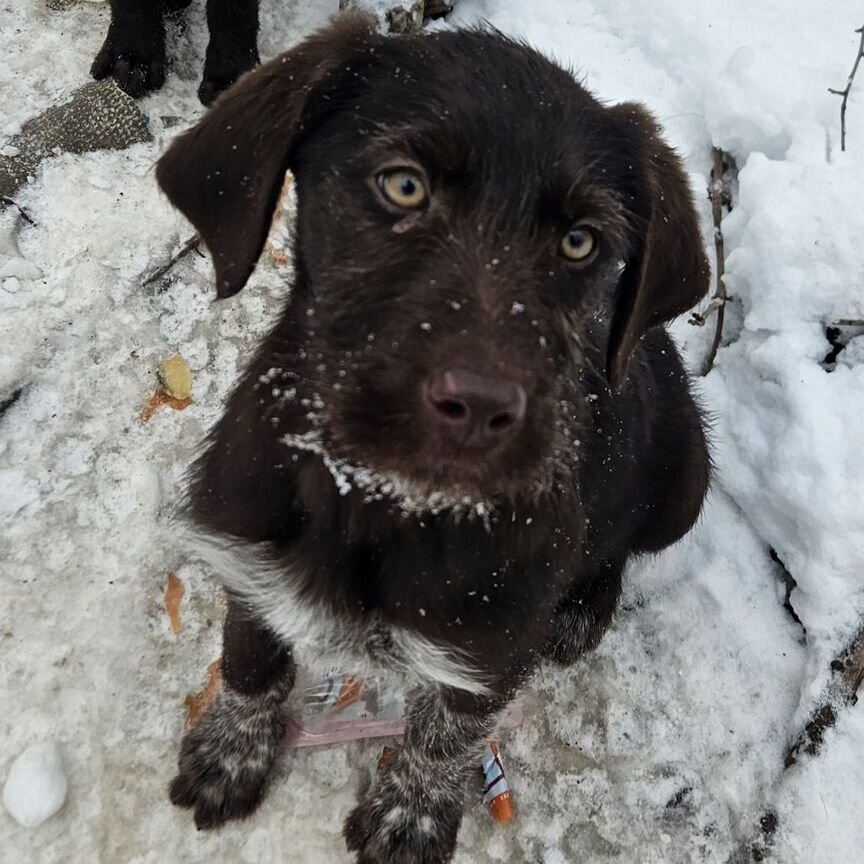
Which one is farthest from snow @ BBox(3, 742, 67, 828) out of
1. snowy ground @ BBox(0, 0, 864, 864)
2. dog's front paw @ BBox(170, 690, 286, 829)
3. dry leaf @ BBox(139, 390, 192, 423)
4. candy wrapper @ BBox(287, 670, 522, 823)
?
dry leaf @ BBox(139, 390, 192, 423)

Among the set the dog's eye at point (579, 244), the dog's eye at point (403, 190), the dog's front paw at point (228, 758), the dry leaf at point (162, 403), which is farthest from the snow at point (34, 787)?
the dog's eye at point (579, 244)

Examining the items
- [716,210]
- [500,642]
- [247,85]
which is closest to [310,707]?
[500,642]

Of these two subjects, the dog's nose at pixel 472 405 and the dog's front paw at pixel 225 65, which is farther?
the dog's front paw at pixel 225 65

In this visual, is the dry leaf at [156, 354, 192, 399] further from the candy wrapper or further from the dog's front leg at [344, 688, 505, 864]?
the dog's front leg at [344, 688, 505, 864]

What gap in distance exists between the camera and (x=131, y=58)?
4324 millimetres

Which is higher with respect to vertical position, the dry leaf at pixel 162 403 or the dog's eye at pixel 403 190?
the dog's eye at pixel 403 190

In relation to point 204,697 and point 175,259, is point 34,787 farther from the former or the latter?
point 175,259

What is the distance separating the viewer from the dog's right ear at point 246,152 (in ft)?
6.59

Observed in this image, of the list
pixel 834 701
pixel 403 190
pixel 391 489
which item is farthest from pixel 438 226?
pixel 834 701

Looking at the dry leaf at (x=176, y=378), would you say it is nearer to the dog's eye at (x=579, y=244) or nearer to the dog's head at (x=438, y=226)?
the dog's head at (x=438, y=226)

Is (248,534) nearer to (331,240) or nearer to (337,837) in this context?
(331,240)

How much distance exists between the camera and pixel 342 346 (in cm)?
187

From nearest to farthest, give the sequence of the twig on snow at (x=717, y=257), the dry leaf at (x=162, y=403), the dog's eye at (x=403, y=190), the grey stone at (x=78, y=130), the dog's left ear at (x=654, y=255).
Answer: the dog's eye at (x=403, y=190) < the dog's left ear at (x=654, y=255) < the dry leaf at (x=162, y=403) < the twig on snow at (x=717, y=257) < the grey stone at (x=78, y=130)

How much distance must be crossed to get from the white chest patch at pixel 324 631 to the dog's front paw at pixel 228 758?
621 mm
